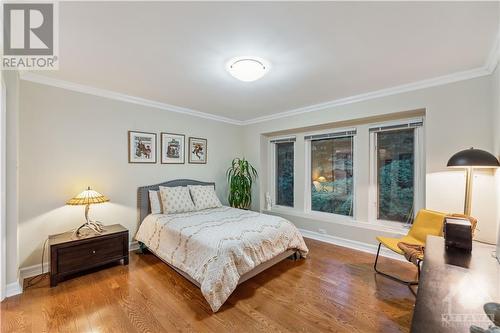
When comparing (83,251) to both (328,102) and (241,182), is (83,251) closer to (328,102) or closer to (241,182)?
(241,182)

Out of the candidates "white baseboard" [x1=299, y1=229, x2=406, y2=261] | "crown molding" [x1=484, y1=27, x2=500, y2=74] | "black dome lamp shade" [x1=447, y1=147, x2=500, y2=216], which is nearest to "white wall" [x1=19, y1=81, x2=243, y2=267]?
"white baseboard" [x1=299, y1=229, x2=406, y2=261]

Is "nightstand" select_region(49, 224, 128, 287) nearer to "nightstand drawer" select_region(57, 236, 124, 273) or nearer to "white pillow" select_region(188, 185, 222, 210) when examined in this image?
"nightstand drawer" select_region(57, 236, 124, 273)

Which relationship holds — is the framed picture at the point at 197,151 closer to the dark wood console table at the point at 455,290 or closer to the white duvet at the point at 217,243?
the white duvet at the point at 217,243

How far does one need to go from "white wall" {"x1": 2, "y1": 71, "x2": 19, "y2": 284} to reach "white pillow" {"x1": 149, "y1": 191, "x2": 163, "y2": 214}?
1465mm

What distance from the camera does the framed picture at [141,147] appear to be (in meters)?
3.41

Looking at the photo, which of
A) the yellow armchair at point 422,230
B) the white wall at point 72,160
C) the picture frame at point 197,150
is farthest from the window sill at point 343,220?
the white wall at point 72,160

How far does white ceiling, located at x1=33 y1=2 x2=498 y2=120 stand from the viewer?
151 centimetres

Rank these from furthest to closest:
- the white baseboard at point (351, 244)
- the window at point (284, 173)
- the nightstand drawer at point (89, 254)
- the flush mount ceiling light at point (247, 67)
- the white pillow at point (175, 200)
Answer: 1. the window at point (284, 173)
2. the white pillow at point (175, 200)
3. the white baseboard at point (351, 244)
4. the nightstand drawer at point (89, 254)
5. the flush mount ceiling light at point (247, 67)

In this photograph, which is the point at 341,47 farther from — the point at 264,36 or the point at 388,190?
the point at 388,190

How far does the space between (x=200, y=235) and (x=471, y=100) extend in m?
3.38
